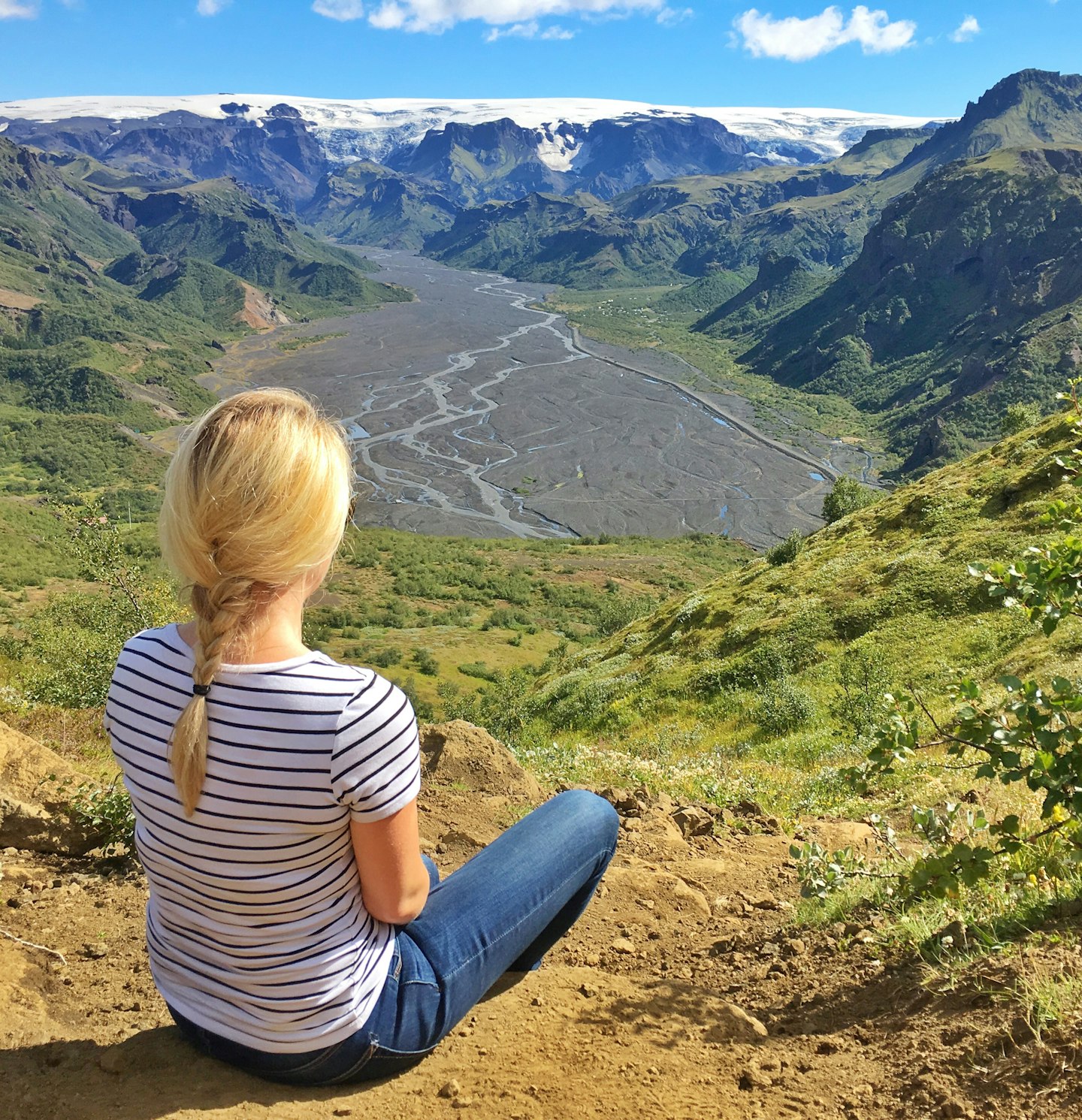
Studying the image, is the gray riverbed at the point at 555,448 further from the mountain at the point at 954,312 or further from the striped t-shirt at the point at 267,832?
the striped t-shirt at the point at 267,832

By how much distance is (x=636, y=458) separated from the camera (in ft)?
342

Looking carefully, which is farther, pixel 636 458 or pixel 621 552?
pixel 636 458

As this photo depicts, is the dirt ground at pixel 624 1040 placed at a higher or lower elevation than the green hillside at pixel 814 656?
higher

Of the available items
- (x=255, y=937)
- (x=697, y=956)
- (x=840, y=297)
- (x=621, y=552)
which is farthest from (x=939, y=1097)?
(x=840, y=297)

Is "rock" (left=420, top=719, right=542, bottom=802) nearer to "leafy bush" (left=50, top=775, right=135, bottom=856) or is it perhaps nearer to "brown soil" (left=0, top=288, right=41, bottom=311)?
"leafy bush" (left=50, top=775, right=135, bottom=856)

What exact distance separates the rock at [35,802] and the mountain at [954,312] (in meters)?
104

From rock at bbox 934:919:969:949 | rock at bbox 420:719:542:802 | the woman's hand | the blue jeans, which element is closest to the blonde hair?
the woman's hand

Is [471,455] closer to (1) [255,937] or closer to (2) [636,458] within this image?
(2) [636,458]

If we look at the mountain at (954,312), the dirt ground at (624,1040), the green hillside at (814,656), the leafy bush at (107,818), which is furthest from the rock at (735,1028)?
the mountain at (954,312)

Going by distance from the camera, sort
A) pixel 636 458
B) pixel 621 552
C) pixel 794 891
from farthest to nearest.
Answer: pixel 636 458 → pixel 621 552 → pixel 794 891

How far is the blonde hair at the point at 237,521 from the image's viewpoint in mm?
2336

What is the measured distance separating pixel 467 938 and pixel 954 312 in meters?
175

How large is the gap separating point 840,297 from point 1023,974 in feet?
647

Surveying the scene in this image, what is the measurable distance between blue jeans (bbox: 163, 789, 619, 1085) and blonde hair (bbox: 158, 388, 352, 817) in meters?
0.98
